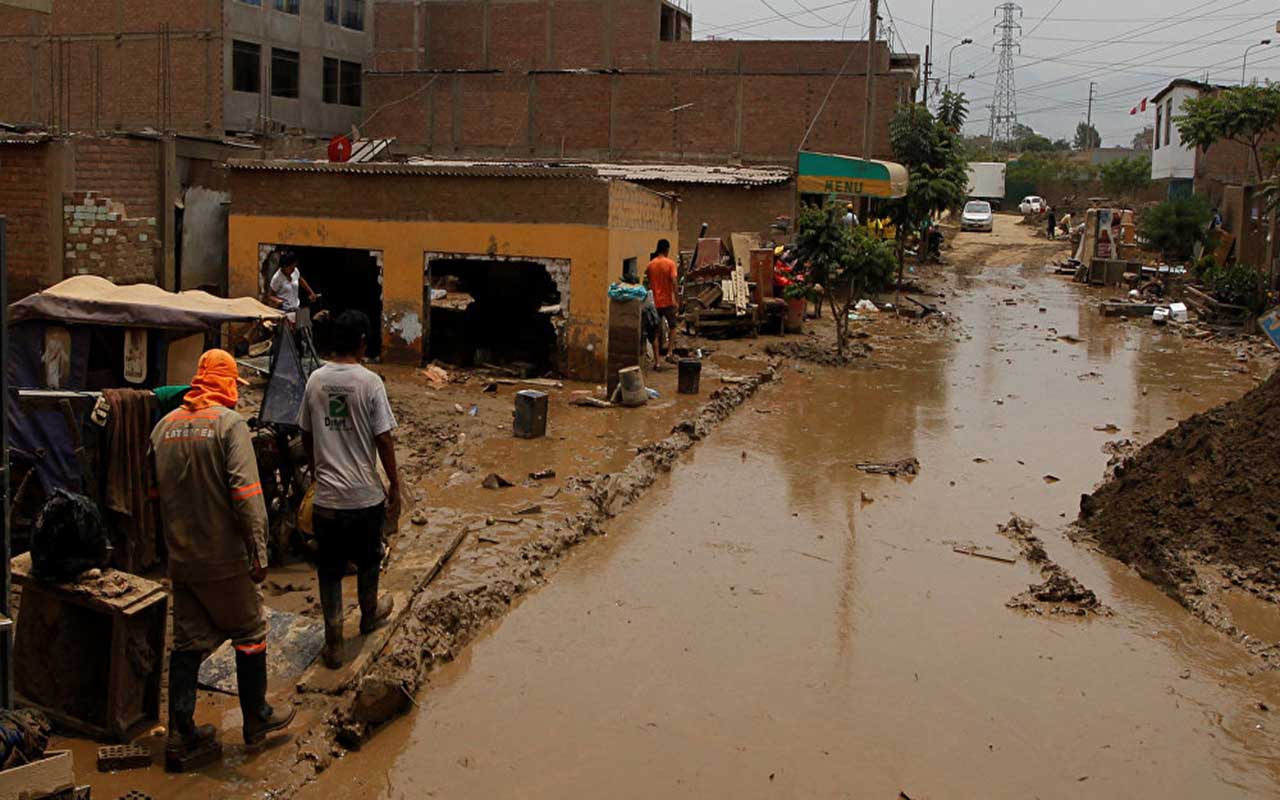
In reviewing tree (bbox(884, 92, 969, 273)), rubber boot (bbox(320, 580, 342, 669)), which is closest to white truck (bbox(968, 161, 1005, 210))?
tree (bbox(884, 92, 969, 273))

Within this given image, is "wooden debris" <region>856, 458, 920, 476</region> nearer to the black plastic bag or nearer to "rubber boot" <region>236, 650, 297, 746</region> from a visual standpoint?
"rubber boot" <region>236, 650, 297, 746</region>

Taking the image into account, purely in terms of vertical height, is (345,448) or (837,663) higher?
(345,448)

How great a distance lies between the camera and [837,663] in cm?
675

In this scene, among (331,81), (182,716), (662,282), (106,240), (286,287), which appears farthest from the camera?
(331,81)

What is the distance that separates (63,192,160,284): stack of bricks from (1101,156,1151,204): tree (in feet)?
169

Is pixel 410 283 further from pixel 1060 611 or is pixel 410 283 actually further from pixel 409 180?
pixel 1060 611

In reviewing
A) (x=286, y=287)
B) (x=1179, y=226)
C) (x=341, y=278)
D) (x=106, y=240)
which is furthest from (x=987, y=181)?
(x=286, y=287)

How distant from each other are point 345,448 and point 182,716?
4.94ft

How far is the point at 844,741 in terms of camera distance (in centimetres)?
574

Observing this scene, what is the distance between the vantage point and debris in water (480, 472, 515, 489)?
10.0 m

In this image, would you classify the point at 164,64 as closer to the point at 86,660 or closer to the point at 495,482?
the point at 495,482

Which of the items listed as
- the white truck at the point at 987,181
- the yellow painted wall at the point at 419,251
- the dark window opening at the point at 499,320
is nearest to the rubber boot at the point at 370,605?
the yellow painted wall at the point at 419,251

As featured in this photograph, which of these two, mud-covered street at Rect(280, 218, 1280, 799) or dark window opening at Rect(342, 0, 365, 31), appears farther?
dark window opening at Rect(342, 0, 365, 31)

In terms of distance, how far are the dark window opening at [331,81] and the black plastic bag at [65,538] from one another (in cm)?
3748
